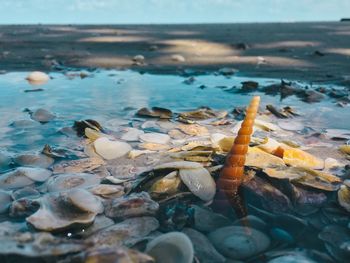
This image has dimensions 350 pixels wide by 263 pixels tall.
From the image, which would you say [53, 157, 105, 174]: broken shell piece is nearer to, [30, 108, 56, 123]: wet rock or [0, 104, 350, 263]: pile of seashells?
[0, 104, 350, 263]: pile of seashells

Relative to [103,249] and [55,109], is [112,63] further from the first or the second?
[103,249]

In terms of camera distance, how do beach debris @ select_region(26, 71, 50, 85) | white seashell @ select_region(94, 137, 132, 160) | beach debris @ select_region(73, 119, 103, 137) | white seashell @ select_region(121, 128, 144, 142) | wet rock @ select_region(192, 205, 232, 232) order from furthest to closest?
beach debris @ select_region(26, 71, 50, 85) < beach debris @ select_region(73, 119, 103, 137) < white seashell @ select_region(121, 128, 144, 142) < white seashell @ select_region(94, 137, 132, 160) < wet rock @ select_region(192, 205, 232, 232)

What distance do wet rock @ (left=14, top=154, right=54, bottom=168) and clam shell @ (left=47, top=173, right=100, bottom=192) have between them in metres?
0.27

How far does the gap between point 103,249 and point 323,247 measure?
34.8 inches

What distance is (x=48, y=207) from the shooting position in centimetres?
178

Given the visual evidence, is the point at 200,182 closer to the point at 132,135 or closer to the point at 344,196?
the point at 344,196

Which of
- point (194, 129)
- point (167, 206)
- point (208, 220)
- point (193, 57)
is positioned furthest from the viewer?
point (193, 57)

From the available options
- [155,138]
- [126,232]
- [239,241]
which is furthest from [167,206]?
[155,138]

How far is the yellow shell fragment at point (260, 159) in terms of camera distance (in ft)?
7.44

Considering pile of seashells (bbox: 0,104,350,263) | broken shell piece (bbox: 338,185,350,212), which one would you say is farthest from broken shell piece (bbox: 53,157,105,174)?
broken shell piece (bbox: 338,185,350,212)

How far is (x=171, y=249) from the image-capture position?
1469 millimetres

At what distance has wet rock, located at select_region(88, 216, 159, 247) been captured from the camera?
1.63 m

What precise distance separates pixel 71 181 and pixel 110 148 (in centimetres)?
60

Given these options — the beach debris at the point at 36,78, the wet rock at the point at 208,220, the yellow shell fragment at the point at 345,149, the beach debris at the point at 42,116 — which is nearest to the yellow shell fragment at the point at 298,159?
the yellow shell fragment at the point at 345,149
